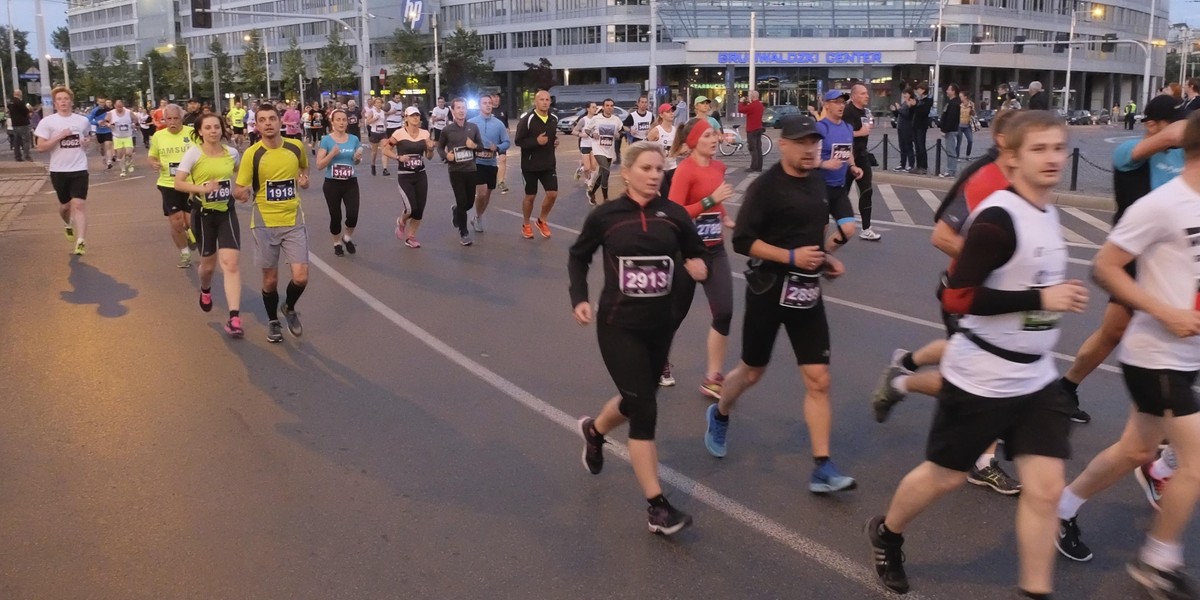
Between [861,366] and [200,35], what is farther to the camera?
[200,35]

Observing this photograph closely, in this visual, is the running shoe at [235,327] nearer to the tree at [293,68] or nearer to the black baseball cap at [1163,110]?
the black baseball cap at [1163,110]

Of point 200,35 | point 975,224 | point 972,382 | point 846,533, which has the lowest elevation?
point 846,533

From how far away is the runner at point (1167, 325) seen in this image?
371 cm

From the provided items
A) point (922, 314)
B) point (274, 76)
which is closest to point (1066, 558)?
point (922, 314)

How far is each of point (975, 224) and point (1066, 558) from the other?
1.66 m

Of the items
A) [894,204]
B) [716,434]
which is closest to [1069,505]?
[716,434]

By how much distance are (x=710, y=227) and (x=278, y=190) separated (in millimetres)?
3689

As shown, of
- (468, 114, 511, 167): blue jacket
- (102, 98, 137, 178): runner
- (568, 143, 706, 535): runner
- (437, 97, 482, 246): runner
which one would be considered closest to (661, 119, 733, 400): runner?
(568, 143, 706, 535): runner

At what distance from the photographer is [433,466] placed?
5.49m

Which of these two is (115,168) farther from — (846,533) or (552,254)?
(846,533)

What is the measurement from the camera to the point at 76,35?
169125 mm

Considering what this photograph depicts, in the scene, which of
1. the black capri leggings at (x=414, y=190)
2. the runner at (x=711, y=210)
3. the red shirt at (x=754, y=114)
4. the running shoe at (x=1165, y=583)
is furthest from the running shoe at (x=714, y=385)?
the red shirt at (x=754, y=114)

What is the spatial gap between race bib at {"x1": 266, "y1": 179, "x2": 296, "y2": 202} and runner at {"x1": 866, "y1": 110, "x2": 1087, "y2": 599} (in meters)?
6.01

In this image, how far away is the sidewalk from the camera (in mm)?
18000
